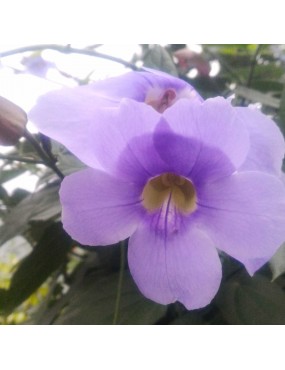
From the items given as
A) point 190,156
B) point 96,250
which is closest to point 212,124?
point 190,156

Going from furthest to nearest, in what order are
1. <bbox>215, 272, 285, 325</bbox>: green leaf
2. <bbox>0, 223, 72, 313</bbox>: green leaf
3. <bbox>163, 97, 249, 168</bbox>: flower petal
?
<bbox>0, 223, 72, 313</bbox>: green leaf → <bbox>215, 272, 285, 325</bbox>: green leaf → <bbox>163, 97, 249, 168</bbox>: flower petal

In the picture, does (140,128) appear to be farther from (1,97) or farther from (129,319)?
(129,319)

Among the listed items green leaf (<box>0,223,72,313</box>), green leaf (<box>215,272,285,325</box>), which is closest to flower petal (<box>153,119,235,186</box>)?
green leaf (<box>215,272,285,325</box>)

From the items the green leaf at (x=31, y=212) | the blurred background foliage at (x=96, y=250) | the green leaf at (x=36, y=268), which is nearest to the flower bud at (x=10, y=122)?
the blurred background foliage at (x=96, y=250)

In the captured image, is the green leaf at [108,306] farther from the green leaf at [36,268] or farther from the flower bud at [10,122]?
Result: the flower bud at [10,122]

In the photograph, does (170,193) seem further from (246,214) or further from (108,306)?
(108,306)

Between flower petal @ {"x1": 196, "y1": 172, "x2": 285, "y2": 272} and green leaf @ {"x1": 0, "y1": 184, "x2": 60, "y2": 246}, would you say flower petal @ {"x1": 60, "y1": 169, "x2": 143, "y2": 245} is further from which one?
green leaf @ {"x1": 0, "y1": 184, "x2": 60, "y2": 246}

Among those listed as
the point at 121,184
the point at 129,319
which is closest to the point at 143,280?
the point at 121,184
